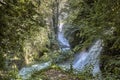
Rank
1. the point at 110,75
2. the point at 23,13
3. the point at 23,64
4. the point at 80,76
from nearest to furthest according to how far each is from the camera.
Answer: the point at 23,13 → the point at 110,75 → the point at 80,76 → the point at 23,64

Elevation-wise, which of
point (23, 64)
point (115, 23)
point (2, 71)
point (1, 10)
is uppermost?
point (23, 64)

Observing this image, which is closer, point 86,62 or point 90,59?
point 90,59

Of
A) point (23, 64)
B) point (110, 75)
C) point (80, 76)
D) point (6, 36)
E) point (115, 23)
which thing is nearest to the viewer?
point (115, 23)

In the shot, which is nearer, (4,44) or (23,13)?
(4,44)

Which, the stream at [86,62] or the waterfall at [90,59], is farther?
the stream at [86,62]

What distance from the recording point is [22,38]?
18.7 ft

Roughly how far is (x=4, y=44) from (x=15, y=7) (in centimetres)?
89

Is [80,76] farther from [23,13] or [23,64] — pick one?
[23,64]

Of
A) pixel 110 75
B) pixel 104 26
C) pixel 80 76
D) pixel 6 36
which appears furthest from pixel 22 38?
pixel 80 76

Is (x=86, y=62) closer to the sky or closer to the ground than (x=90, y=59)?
closer to the sky

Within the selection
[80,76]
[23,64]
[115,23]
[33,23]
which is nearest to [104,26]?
[115,23]

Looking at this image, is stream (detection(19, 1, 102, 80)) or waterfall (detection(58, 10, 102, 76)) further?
stream (detection(19, 1, 102, 80))

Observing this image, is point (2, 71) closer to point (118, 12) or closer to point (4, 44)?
point (4, 44)

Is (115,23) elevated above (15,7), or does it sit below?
below
